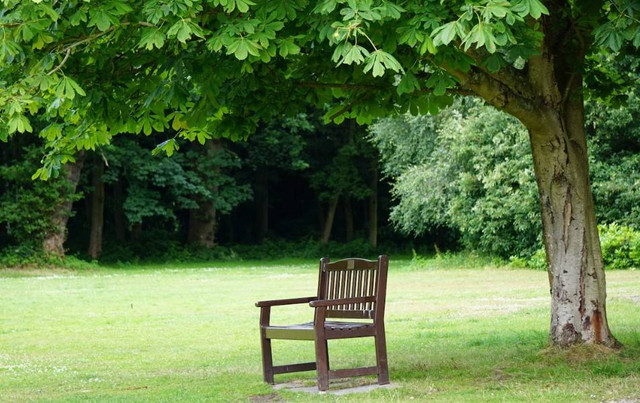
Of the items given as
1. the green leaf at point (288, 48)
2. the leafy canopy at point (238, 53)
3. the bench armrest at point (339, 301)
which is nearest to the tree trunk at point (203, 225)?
the leafy canopy at point (238, 53)

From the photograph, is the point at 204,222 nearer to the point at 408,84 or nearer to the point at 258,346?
the point at 258,346

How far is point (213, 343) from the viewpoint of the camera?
13.4 meters

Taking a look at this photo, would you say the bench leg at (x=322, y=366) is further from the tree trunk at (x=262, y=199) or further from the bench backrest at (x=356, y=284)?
the tree trunk at (x=262, y=199)

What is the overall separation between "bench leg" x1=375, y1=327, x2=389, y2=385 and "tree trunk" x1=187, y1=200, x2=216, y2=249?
34.6 meters

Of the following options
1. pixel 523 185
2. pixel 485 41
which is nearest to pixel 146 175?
pixel 523 185

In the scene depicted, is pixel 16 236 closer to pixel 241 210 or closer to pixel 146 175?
pixel 146 175

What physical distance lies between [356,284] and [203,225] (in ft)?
114

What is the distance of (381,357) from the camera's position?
346 inches

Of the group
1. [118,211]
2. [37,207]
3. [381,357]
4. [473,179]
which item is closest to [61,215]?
[37,207]

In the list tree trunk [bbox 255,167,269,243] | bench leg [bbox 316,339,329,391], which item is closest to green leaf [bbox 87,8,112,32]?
bench leg [bbox 316,339,329,391]

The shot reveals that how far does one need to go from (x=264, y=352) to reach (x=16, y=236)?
2814 cm

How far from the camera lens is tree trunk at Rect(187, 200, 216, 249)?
43156 mm

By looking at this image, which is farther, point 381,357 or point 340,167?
point 340,167

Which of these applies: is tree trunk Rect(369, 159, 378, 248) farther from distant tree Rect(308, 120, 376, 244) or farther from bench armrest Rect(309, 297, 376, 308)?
bench armrest Rect(309, 297, 376, 308)
